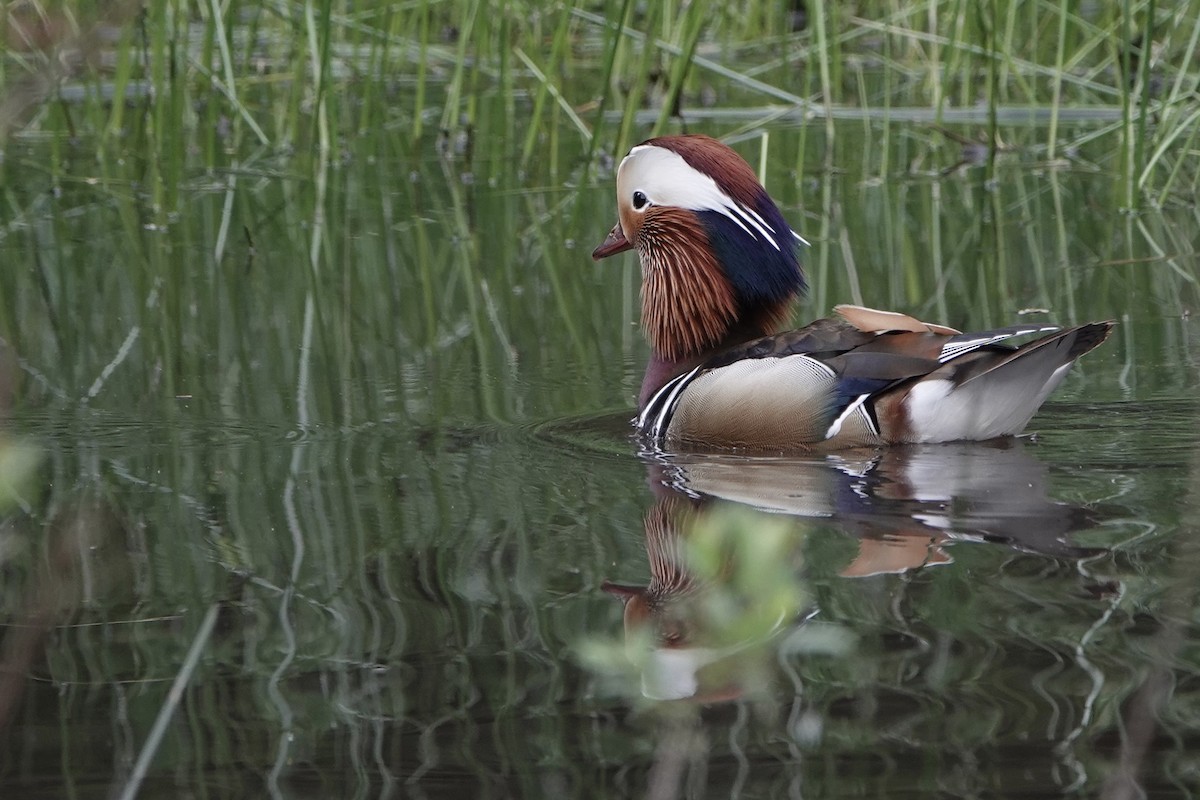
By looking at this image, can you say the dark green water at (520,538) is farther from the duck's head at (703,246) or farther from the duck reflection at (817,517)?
the duck's head at (703,246)

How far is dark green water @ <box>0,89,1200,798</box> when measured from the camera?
2533 mm

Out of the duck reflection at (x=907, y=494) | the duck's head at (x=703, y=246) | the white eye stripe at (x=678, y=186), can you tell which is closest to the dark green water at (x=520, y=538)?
the duck reflection at (x=907, y=494)

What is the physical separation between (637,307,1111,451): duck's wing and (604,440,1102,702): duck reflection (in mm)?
90

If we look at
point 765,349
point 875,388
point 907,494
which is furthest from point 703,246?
point 907,494

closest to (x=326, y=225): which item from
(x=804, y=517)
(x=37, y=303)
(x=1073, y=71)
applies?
(x=37, y=303)

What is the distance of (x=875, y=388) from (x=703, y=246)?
3.30 feet

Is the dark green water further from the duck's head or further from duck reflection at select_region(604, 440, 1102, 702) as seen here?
the duck's head

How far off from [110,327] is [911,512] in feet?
11.0

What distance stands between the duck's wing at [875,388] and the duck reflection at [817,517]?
0.30ft

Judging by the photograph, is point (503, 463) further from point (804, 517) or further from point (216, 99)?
point (216, 99)

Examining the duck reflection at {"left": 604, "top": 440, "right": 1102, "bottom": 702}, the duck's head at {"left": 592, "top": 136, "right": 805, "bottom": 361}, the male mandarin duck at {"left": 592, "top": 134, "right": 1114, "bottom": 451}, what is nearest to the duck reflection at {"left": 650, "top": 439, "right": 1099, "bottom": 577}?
the duck reflection at {"left": 604, "top": 440, "right": 1102, "bottom": 702}

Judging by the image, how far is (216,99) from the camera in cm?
868

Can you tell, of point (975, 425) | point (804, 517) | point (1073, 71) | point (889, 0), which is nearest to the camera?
point (804, 517)

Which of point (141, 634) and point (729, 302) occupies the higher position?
point (729, 302)
